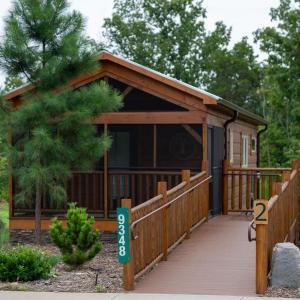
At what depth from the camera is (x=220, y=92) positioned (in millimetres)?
54344

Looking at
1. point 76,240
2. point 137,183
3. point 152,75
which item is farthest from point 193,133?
point 76,240

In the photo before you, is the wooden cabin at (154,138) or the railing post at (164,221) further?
the wooden cabin at (154,138)

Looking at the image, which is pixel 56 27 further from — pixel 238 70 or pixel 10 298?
pixel 238 70

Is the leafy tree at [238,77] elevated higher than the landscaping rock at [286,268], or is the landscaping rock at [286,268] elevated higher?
the leafy tree at [238,77]

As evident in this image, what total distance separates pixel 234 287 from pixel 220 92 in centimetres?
4496

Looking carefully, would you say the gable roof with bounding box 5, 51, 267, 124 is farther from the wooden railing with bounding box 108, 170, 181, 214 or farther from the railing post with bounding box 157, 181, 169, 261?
the railing post with bounding box 157, 181, 169, 261

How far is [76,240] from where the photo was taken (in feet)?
38.4

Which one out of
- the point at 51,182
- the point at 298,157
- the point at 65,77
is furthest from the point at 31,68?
the point at 298,157

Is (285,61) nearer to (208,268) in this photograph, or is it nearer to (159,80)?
(159,80)

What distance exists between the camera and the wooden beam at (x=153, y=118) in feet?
53.8

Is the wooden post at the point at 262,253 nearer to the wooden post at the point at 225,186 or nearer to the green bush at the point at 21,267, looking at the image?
the green bush at the point at 21,267

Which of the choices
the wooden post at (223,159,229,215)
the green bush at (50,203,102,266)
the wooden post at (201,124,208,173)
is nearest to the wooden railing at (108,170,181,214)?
the wooden post at (201,124,208,173)

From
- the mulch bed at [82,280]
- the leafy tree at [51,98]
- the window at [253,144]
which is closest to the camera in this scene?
the mulch bed at [82,280]

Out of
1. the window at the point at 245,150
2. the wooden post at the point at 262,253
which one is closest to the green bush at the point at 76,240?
the wooden post at the point at 262,253
